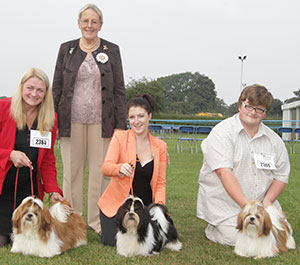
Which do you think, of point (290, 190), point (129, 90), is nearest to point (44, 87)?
point (290, 190)

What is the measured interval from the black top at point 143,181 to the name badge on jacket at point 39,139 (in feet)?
2.48

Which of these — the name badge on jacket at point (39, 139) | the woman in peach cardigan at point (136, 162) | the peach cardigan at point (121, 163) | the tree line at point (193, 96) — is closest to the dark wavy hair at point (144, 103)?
the woman in peach cardigan at point (136, 162)

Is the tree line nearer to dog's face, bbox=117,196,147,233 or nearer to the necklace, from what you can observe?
the necklace

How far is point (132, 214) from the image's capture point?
2.59 meters

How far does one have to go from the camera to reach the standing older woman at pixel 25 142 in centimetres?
299

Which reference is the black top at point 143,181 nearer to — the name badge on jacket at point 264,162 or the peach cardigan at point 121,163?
the peach cardigan at point 121,163

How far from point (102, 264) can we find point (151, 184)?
792 mm

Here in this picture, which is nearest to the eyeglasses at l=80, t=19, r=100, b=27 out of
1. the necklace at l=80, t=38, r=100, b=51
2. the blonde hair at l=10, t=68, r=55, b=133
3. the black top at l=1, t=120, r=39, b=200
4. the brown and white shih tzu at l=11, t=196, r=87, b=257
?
the necklace at l=80, t=38, r=100, b=51

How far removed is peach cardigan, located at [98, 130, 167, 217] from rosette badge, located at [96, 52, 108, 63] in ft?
2.59

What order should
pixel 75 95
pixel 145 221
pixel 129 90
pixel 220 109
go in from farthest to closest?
pixel 220 109
pixel 129 90
pixel 75 95
pixel 145 221

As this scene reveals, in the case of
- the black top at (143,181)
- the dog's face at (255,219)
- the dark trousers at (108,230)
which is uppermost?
the black top at (143,181)

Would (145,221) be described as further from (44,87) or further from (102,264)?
(44,87)

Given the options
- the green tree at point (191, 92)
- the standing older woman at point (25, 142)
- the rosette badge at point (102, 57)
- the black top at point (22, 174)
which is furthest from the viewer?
the green tree at point (191, 92)

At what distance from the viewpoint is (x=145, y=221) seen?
264cm
